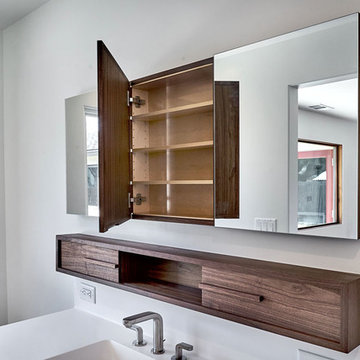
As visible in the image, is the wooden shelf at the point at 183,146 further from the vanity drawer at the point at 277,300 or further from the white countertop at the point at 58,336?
the white countertop at the point at 58,336

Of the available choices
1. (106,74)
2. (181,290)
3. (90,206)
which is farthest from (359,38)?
(90,206)

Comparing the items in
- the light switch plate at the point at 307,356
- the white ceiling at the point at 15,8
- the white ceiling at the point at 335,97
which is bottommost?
the light switch plate at the point at 307,356

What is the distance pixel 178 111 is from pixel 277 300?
0.84 meters

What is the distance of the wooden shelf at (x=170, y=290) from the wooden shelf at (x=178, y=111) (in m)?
0.72

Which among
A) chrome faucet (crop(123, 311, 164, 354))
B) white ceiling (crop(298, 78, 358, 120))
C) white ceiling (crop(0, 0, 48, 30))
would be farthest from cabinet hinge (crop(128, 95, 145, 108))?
white ceiling (crop(0, 0, 48, 30))

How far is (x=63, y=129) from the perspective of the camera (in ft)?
7.78

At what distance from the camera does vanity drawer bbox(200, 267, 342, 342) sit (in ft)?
3.62

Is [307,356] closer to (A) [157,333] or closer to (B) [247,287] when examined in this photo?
(B) [247,287]

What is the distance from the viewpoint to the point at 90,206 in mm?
2148

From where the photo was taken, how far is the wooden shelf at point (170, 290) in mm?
1520

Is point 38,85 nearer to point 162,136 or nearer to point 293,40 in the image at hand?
point 162,136

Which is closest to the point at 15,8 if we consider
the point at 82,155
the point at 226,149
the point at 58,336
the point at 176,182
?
the point at 82,155

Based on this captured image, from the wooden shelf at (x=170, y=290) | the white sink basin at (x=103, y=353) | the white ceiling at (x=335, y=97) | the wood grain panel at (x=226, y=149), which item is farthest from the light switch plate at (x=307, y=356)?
the white ceiling at (x=335, y=97)

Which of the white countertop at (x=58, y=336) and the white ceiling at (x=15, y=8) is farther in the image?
the white ceiling at (x=15, y=8)
